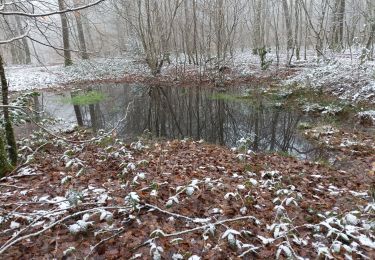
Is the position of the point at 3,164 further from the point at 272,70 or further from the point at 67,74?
the point at 67,74

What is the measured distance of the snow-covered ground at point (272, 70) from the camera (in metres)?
11.2

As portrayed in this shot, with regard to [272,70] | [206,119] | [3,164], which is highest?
[272,70]

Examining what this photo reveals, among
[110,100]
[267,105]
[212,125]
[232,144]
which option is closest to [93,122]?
[110,100]

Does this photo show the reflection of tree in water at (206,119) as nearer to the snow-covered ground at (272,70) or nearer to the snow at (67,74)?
the snow-covered ground at (272,70)

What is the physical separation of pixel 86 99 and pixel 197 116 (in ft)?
19.4

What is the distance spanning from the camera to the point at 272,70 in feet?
59.8

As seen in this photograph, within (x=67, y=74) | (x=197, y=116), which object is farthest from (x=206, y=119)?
(x=67, y=74)

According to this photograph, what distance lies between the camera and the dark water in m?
9.18

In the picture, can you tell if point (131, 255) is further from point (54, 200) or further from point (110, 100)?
point (110, 100)

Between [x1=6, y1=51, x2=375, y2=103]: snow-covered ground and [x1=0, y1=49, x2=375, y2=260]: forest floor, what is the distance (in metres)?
1.87

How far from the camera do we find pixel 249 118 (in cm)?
1129

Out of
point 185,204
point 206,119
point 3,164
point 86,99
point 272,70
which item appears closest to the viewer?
point 185,204

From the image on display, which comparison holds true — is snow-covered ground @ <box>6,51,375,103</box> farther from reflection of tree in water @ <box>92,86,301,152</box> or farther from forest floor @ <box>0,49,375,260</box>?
reflection of tree in water @ <box>92,86,301,152</box>

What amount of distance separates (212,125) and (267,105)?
3266 millimetres
